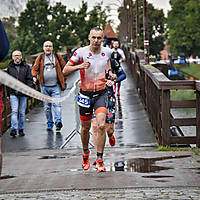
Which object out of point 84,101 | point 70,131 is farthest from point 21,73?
point 84,101

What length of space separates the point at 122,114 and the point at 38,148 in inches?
204

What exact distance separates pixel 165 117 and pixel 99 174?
2.47 metres

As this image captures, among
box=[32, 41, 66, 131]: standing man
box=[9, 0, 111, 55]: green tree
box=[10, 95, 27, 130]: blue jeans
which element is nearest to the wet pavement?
box=[10, 95, 27, 130]: blue jeans

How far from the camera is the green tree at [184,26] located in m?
103

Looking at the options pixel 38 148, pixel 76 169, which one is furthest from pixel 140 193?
pixel 38 148

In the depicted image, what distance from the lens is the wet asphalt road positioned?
10.7m

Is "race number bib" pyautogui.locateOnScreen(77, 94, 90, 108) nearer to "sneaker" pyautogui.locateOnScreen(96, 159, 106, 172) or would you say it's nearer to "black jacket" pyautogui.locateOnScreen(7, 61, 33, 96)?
"sneaker" pyautogui.locateOnScreen(96, 159, 106, 172)

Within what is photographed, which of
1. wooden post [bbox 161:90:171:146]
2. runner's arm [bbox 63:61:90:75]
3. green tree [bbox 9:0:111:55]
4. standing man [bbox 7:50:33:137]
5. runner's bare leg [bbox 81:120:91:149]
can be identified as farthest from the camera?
green tree [bbox 9:0:111:55]

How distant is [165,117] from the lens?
30.7ft

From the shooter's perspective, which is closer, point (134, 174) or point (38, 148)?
point (134, 174)

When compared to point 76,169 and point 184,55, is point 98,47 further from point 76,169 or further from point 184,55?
point 184,55

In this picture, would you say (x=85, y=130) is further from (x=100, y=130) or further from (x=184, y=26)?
(x=184, y=26)

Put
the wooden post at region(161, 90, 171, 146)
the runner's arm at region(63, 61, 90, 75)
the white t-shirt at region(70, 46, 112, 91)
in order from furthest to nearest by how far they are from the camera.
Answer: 1. the wooden post at region(161, 90, 171, 146)
2. the white t-shirt at region(70, 46, 112, 91)
3. the runner's arm at region(63, 61, 90, 75)

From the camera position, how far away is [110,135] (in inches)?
373
